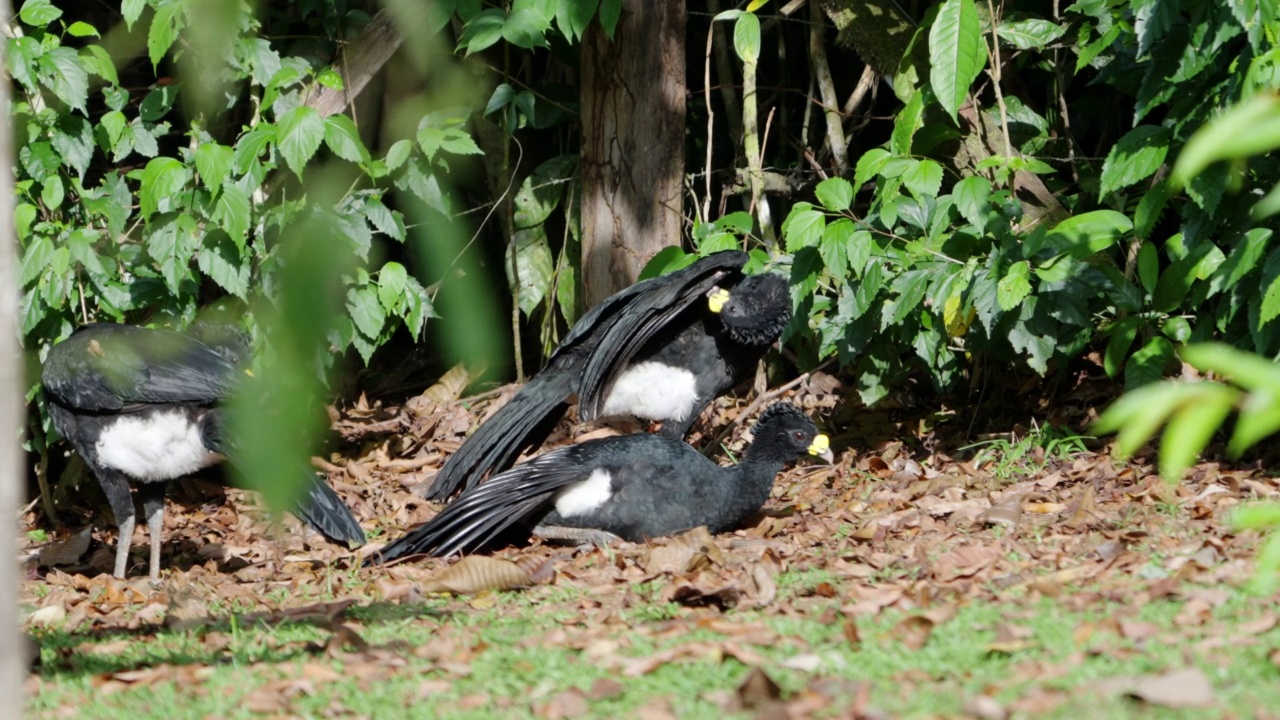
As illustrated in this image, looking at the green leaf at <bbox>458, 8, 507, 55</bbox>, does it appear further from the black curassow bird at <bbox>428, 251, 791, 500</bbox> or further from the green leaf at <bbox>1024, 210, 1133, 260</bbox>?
the green leaf at <bbox>1024, 210, 1133, 260</bbox>

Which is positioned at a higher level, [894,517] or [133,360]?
[133,360]

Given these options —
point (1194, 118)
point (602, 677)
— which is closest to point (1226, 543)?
point (1194, 118)

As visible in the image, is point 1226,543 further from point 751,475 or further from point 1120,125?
point 1120,125

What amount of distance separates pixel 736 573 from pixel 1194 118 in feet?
7.88

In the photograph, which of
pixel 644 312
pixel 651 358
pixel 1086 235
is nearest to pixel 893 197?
pixel 1086 235

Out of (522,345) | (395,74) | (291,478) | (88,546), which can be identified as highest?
(395,74)

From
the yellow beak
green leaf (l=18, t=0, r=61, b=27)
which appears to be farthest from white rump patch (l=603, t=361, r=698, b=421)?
green leaf (l=18, t=0, r=61, b=27)

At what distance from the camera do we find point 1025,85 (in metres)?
6.84

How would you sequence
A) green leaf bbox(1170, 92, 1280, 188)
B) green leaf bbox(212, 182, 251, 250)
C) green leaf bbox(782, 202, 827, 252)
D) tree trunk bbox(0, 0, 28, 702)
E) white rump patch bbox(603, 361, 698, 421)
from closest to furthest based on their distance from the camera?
1. green leaf bbox(1170, 92, 1280, 188)
2. tree trunk bbox(0, 0, 28, 702)
3. green leaf bbox(782, 202, 827, 252)
4. green leaf bbox(212, 182, 251, 250)
5. white rump patch bbox(603, 361, 698, 421)

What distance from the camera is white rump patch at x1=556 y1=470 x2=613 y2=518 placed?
5082 mm

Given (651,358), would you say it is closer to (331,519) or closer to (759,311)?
(759,311)

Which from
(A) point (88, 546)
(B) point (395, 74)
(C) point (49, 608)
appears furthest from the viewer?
(A) point (88, 546)

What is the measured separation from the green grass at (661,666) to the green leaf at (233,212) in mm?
2226

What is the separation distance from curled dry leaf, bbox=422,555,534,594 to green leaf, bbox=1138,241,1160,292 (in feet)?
8.83
